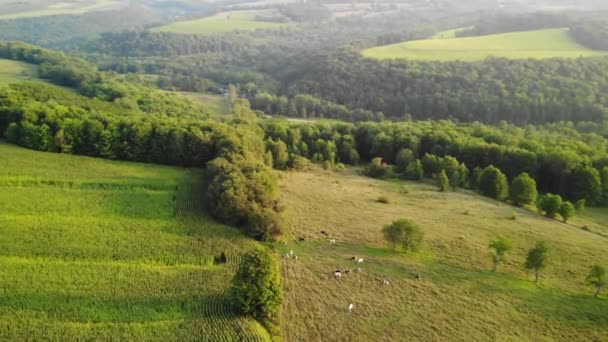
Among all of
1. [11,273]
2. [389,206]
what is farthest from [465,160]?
[11,273]

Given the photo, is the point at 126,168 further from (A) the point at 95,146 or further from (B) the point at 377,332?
(B) the point at 377,332

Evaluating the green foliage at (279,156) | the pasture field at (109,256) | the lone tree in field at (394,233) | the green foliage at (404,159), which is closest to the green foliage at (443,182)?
the green foliage at (404,159)

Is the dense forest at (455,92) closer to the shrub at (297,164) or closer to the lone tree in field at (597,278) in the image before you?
the shrub at (297,164)

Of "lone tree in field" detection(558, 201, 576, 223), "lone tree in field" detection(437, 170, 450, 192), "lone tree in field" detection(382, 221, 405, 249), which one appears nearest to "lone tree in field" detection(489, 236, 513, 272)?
"lone tree in field" detection(382, 221, 405, 249)

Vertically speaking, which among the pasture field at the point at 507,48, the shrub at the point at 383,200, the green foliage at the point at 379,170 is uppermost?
the pasture field at the point at 507,48

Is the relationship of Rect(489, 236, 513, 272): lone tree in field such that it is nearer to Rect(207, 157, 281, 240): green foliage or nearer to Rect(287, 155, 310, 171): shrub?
Rect(207, 157, 281, 240): green foliage
